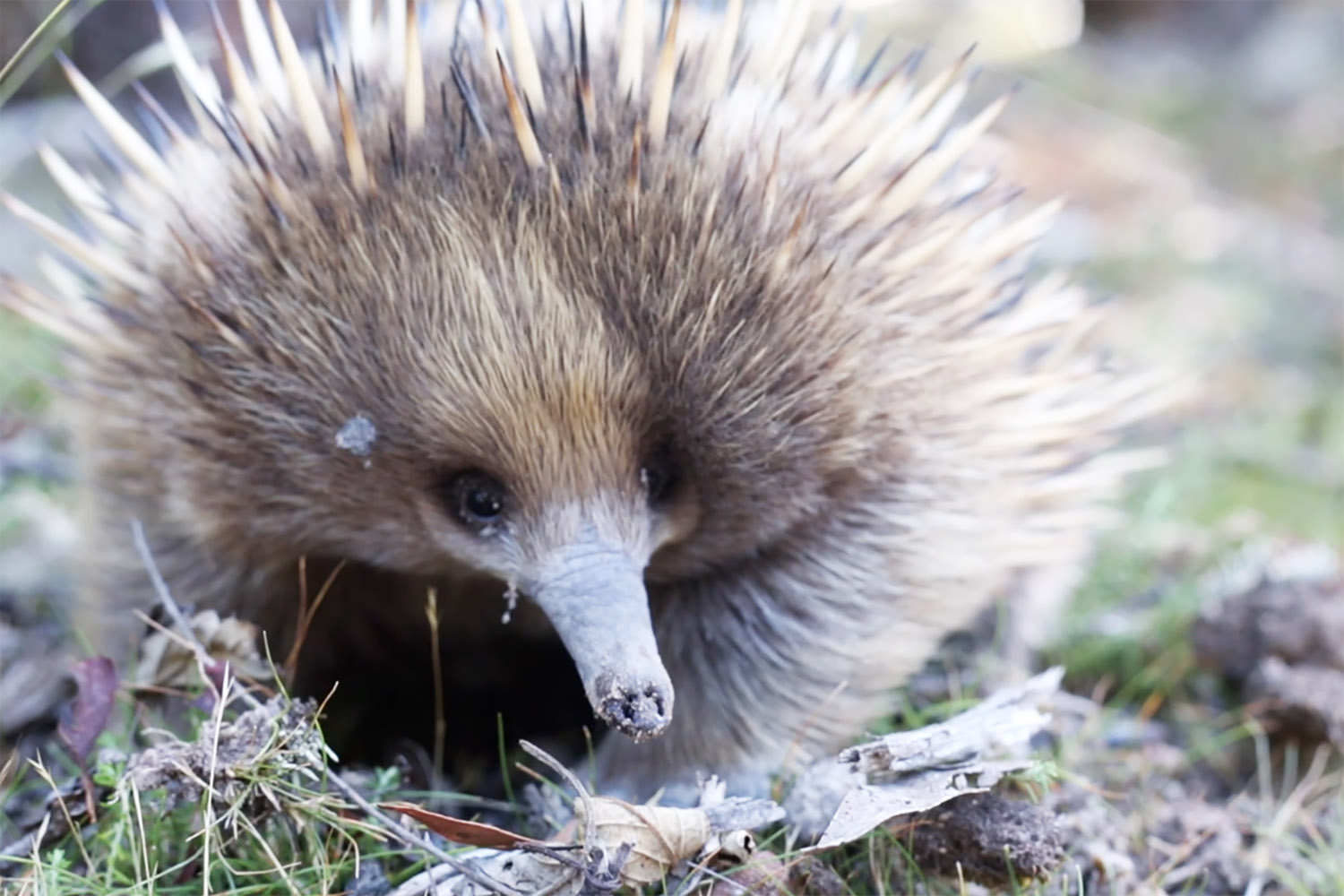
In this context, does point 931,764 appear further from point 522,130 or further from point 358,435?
point 522,130

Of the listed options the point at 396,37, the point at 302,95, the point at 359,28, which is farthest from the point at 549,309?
the point at 359,28

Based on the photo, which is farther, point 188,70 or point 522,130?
point 188,70

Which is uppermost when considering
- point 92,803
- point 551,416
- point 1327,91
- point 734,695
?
point 1327,91

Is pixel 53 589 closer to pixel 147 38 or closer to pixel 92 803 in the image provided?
pixel 92 803

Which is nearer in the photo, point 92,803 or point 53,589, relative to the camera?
point 92,803

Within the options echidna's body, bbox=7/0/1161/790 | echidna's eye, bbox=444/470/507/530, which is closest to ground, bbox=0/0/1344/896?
echidna's body, bbox=7/0/1161/790

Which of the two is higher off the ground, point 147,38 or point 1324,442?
point 1324,442

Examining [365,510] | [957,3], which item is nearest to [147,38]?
[365,510]
